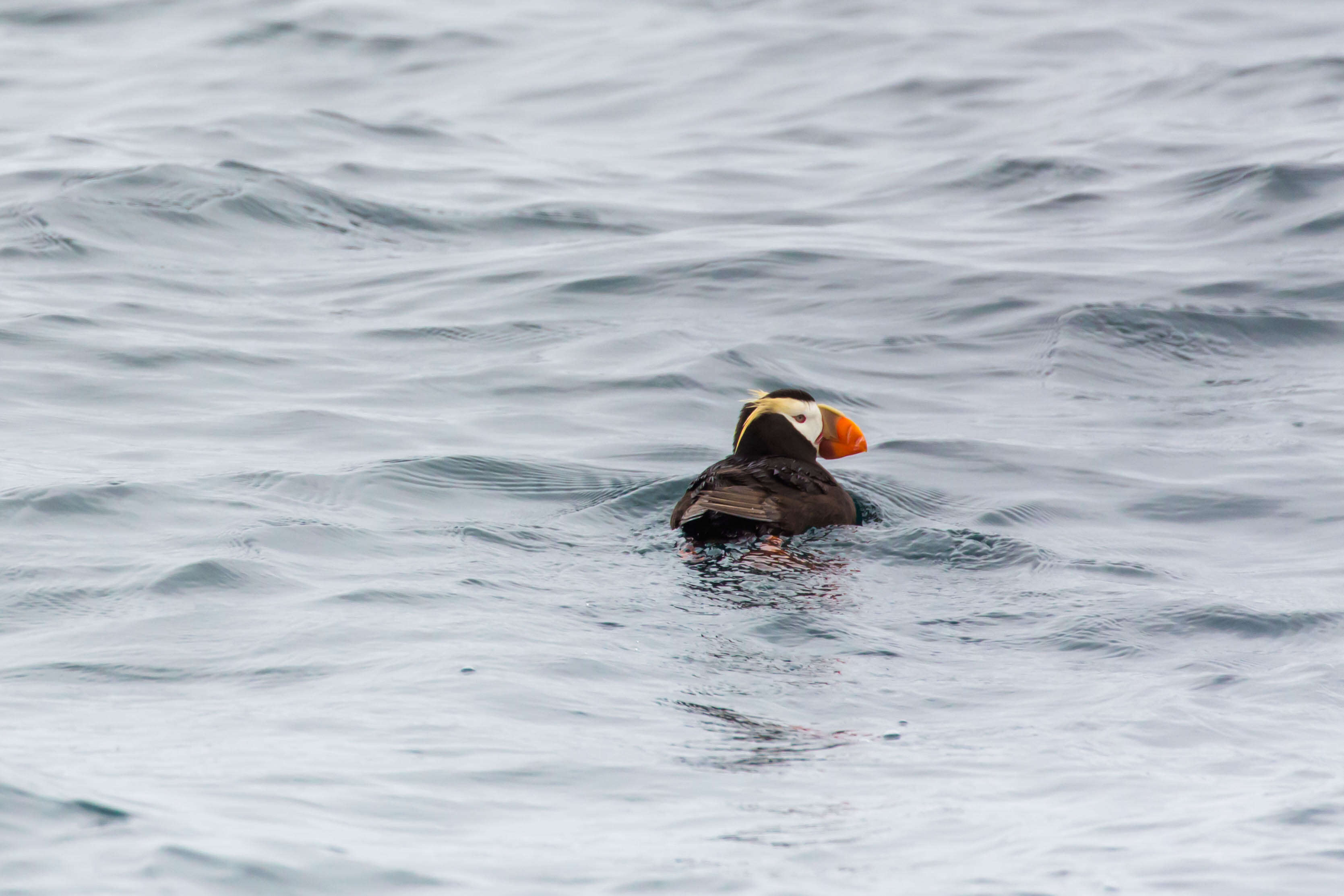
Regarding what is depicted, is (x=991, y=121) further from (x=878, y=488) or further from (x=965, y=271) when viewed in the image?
(x=878, y=488)

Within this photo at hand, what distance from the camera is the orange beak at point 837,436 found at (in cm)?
647

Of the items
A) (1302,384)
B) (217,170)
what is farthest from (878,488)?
(217,170)

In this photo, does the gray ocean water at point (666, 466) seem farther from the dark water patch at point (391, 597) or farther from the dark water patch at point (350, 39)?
the dark water patch at point (350, 39)

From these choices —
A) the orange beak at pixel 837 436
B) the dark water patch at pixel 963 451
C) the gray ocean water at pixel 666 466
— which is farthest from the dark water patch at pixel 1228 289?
the orange beak at pixel 837 436

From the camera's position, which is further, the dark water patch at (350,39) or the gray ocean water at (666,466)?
the dark water patch at (350,39)

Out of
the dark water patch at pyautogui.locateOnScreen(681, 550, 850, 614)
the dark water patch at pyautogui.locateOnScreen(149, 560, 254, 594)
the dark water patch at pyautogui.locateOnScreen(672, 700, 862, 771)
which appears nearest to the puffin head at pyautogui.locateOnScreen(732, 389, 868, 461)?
the dark water patch at pyautogui.locateOnScreen(681, 550, 850, 614)

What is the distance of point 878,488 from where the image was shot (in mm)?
6746

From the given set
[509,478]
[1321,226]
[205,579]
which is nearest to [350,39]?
[1321,226]

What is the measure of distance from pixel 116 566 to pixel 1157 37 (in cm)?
1308

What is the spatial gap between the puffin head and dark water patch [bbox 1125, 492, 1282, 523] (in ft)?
3.73

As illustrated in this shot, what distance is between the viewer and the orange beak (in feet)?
21.2

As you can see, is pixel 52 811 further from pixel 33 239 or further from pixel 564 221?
pixel 564 221

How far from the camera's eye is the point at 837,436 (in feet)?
21.2

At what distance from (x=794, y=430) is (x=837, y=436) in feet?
0.62
